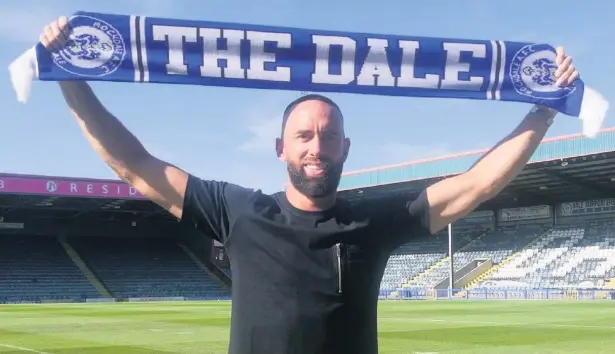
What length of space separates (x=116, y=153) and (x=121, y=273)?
54612 mm

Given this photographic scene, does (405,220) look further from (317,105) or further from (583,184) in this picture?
(583,184)

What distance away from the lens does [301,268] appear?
334 cm

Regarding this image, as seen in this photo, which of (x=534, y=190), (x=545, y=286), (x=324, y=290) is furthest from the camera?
(x=534, y=190)

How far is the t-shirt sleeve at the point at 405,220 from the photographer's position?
A: 3564 mm

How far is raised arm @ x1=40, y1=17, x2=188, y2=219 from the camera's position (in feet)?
11.8

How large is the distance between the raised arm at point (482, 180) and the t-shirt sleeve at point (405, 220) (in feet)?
0.11

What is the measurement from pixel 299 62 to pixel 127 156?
3.83ft

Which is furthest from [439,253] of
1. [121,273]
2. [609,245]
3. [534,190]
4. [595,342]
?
[595,342]

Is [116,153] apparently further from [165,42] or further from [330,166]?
[330,166]

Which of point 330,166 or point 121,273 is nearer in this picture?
point 330,166

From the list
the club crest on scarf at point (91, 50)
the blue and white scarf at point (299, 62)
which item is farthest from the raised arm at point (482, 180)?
the club crest on scarf at point (91, 50)

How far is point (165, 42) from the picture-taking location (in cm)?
411

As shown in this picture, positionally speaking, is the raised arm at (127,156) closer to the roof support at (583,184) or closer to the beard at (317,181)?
the beard at (317,181)

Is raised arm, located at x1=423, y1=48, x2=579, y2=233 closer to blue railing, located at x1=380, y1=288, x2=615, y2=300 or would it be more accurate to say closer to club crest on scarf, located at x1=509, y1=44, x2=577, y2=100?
club crest on scarf, located at x1=509, y1=44, x2=577, y2=100
